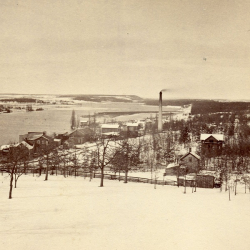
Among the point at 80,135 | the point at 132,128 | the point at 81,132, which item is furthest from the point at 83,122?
the point at 132,128

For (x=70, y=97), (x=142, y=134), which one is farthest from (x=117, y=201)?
(x=142, y=134)

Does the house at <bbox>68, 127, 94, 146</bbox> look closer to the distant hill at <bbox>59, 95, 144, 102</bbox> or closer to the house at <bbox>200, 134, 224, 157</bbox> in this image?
the distant hill at <bbox>59, 95, 144, 102</bbox>

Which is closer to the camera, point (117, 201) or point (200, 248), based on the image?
point (200, 248)

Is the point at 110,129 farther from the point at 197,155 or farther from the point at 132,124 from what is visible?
the point at 197,155

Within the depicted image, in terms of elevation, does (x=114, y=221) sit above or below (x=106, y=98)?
below

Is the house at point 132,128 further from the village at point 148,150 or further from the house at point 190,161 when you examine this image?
the house at point 190,161

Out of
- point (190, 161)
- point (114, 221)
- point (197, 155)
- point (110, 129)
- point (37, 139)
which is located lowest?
point (114, 221)

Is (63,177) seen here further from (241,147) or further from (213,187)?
(241,147)

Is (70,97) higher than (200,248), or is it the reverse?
(70,97)
